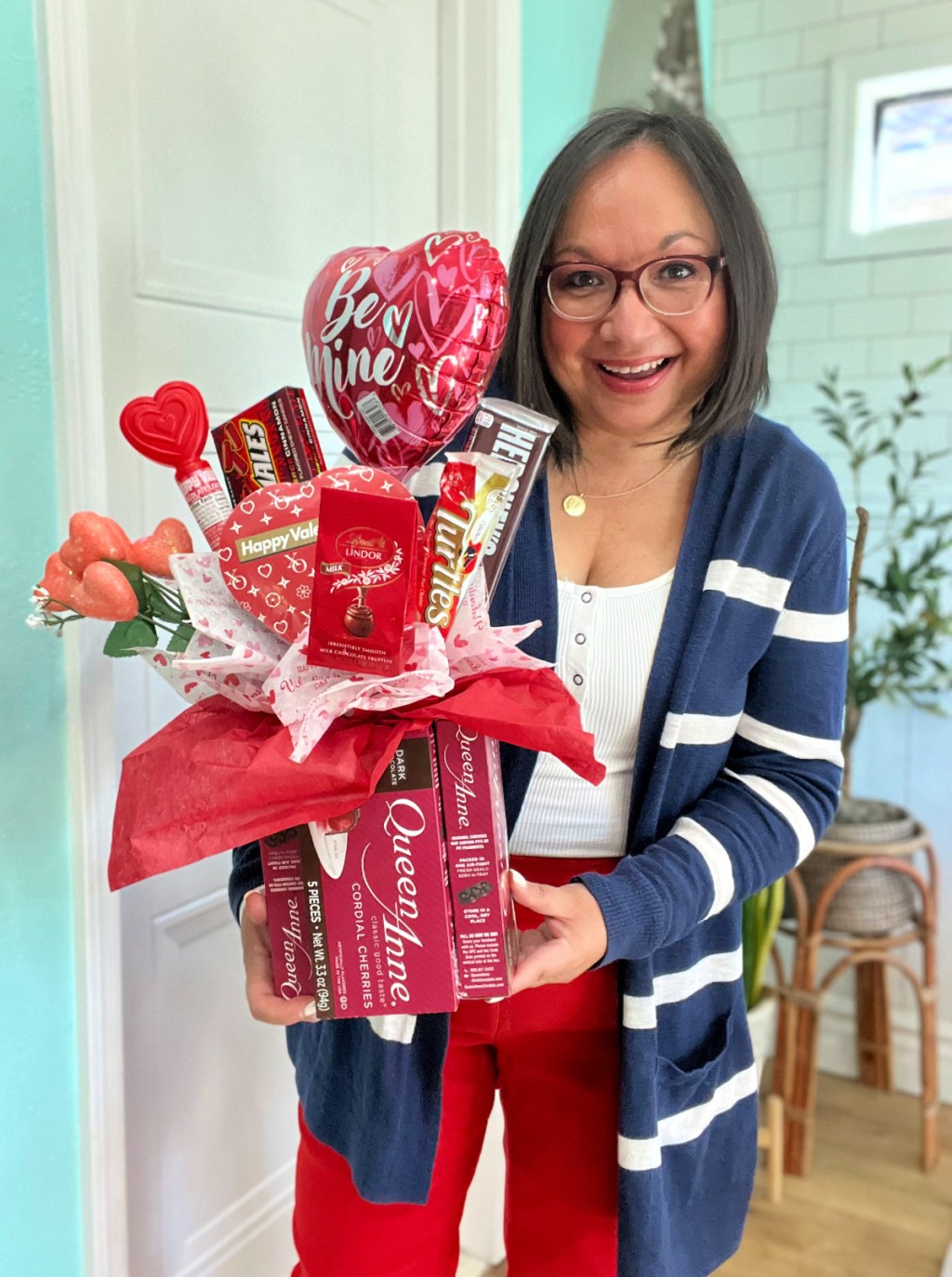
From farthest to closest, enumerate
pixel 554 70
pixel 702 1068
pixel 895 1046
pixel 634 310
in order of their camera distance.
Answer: pixel 895 1046
pixel 554 70
pixel 702 1068
pixel 634 310

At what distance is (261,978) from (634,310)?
24.7 inches

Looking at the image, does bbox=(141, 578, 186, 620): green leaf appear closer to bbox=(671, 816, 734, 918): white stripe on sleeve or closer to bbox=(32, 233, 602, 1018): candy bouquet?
bbox=(32, 233, 602, 1018): candy bouquet

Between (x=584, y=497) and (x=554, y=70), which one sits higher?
(x=554, y=70)

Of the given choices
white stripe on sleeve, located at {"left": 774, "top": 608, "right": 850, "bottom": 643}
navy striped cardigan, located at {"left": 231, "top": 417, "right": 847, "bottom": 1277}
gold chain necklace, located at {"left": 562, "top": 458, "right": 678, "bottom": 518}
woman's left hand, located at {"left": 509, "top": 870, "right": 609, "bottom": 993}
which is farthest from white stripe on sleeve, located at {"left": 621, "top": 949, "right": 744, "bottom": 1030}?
gold chain necklace, located at {"left": 562, "top": 458, "right": 678, "bottom": 518}

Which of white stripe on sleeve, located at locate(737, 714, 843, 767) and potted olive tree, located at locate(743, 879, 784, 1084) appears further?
potted olive tree, located at locate(743, 879, 784, 1084)

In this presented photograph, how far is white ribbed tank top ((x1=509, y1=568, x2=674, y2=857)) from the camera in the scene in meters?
0.97

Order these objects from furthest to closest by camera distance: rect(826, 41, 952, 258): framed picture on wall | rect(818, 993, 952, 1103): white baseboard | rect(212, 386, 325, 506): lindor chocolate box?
rect(818, 993, 952, 1103): white baseboard < rect(826, 41, 952, 258): framed picture on wall < rect(212, 386, 325, 506): lindor chocolate box

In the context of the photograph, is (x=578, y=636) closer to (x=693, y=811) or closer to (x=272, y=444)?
(x=693, y=811)

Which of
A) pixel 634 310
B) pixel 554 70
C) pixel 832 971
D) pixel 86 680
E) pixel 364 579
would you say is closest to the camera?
pixel 364 579

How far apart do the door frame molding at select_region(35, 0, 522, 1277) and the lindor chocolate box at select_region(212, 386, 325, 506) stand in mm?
370

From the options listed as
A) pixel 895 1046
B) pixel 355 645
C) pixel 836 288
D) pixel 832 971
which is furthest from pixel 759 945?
pixel 355 645

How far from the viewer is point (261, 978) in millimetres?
859

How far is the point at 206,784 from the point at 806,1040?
1808mm

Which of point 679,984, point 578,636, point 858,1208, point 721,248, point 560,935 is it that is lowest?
point 858,1208
